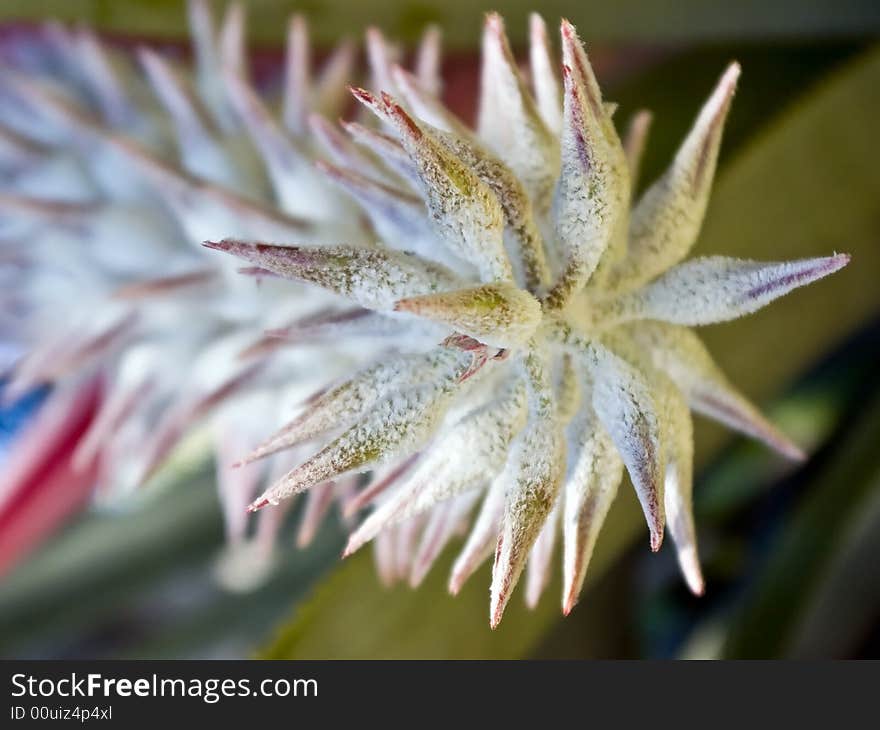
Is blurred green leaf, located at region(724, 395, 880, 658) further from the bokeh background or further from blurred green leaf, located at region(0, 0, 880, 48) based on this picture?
blurred green leaf, located at region(0, 0, 880, 48)

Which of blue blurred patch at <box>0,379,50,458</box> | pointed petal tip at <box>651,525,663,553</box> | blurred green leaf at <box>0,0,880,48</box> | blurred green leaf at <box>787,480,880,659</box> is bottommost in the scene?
blue blurred patch at <box>0,379,50,458</box>

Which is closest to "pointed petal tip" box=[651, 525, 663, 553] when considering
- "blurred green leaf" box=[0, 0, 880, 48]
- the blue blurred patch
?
"blurred green leaf" box=[0, 0, 880, 48]

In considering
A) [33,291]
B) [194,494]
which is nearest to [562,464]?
[33,291]

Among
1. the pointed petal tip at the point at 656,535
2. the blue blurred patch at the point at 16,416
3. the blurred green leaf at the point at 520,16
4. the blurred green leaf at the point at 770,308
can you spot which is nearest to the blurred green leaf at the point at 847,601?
the blurred green leaf at the point at 770,308

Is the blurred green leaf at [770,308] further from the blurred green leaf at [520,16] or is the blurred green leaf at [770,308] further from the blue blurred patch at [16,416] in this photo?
the blue blurred patch at [16,416]

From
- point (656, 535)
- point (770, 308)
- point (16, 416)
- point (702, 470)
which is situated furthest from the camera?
point (16, 416)

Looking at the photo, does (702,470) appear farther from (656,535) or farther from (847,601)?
(656,535)

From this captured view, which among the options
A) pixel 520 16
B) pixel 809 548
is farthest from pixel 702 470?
pixel 520 16
